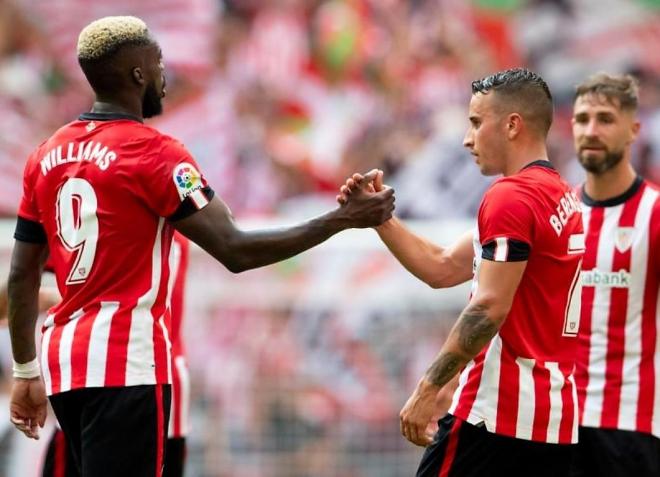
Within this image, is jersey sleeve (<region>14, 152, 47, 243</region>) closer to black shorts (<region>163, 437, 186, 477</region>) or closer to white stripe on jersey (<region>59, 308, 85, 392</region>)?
white stripe on jersey (<region>59, 308, 85, 392</region>)

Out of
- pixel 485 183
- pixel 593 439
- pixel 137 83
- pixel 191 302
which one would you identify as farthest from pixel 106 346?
pixel 485 183

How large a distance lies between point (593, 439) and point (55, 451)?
2.28 metres

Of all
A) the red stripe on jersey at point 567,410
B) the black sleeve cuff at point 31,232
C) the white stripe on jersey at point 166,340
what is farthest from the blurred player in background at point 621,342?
the black sleeve cuff at point 31,232

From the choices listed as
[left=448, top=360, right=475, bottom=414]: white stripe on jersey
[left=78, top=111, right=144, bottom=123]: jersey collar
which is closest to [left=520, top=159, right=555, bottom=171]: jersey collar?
[left=448, top=360, right=475, bottom=414]: white stripe on jersey

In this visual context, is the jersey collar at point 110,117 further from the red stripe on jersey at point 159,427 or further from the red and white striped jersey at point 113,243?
the red stripe on jersey at point 159,427

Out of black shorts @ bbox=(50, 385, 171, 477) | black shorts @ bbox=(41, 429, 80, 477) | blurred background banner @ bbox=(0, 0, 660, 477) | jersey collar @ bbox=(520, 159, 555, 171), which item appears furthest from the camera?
blurred background banner @ bbox=(0, 0, 660, 477)

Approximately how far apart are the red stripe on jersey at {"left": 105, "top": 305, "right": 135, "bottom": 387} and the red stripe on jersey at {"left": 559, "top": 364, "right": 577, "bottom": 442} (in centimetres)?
150

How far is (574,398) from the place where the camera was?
4.45 metres

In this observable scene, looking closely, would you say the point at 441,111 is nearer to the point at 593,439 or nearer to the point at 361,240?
the point at 361,240

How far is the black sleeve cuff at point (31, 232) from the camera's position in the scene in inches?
169

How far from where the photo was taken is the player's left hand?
4.14 metres

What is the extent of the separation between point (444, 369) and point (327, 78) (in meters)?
7.73

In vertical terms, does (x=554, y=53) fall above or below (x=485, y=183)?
above

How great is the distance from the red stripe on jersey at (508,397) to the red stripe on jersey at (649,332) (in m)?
1.25
